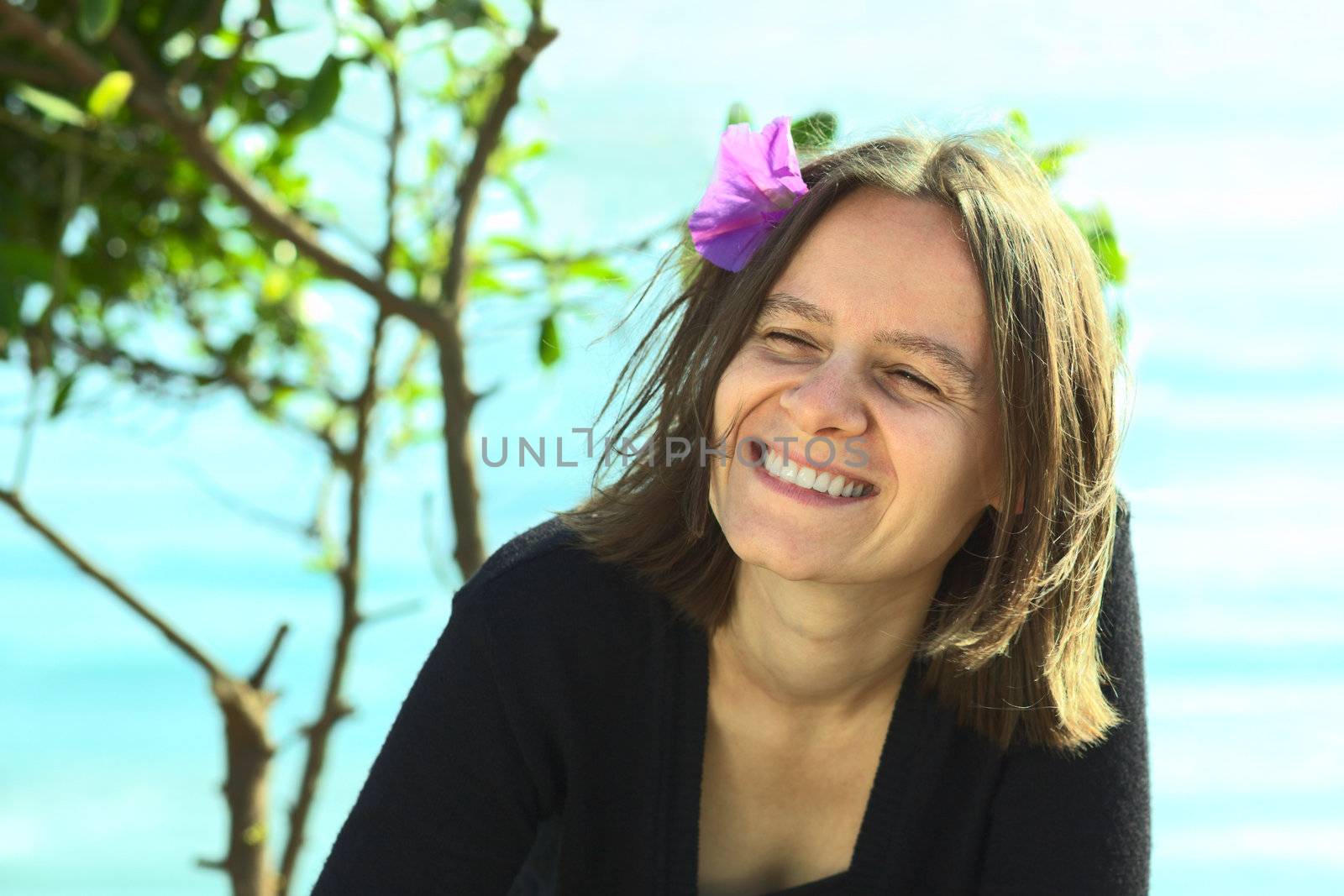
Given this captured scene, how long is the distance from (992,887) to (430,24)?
45.0 inches

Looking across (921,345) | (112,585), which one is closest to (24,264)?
(112,585)

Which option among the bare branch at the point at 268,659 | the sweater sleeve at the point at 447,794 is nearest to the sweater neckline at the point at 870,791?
the sweater sleeve at the point at 447,794

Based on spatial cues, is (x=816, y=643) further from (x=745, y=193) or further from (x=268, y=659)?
(x=268, y=659)

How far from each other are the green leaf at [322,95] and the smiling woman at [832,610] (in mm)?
460

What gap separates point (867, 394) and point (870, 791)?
0.47m

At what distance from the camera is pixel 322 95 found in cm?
161

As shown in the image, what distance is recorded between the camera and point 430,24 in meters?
1.70

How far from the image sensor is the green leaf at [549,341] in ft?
5.74

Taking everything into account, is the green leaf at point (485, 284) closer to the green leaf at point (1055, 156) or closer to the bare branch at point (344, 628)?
the bare branch at point (344, 628)

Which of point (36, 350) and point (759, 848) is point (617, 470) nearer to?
point (759, 848)

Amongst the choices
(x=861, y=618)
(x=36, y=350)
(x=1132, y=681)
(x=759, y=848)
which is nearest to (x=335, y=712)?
(x=36, y=350)

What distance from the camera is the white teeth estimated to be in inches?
48.9

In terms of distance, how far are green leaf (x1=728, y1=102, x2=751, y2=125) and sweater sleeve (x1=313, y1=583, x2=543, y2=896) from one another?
539 millimetres

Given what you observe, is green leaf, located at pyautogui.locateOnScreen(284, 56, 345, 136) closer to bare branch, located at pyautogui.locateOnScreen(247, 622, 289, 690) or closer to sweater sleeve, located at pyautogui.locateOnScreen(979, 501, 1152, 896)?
bare branch, located at pyautogui.locateOnScreen(247, 622, 289, 690)
